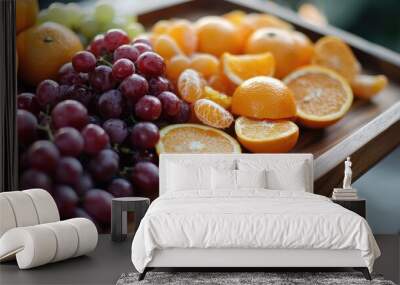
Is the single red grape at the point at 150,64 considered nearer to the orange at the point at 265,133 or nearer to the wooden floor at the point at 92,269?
the orange at the point at 265,133

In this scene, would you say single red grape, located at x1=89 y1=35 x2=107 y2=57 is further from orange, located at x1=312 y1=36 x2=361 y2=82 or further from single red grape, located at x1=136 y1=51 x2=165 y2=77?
orange, located at x1=312 y1=36 x2=361 y2=82

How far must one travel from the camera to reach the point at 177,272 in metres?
4.29

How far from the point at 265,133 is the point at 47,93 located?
172cm

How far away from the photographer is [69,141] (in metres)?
5.44

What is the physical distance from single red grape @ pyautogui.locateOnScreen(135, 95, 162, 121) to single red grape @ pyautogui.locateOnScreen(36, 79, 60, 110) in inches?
26.3

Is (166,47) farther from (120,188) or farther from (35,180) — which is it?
(35,180)

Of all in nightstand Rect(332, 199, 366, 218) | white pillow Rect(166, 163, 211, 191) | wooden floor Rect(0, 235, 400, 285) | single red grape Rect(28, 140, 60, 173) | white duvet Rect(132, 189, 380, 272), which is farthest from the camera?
single red grape Rect(28, 140, 60, 173)

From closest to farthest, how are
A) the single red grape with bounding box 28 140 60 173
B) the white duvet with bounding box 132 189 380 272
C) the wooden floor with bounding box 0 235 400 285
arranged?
the white duvet with bounding box 132 189 380 272 < the wooden floor with bounding box 0 235 400 285 < the single red grape with bounding box 28 140 60 173

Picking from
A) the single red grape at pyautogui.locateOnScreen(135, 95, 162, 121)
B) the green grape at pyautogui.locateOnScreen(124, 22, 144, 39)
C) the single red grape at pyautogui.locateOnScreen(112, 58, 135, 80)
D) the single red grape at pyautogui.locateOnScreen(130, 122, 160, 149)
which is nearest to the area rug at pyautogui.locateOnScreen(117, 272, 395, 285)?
the single red grape at pyautogui.locateOnScreen(130, 122, 160, 149)

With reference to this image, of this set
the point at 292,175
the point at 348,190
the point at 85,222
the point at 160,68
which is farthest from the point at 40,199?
the point at 348,190

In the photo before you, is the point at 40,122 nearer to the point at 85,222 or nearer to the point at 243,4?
the point at 85,222

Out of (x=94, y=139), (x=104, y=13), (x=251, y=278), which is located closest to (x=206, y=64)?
(x=104, y=13)

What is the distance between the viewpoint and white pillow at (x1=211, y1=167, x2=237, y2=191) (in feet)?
16.9

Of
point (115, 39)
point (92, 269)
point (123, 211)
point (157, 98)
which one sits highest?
point (115, 39)
